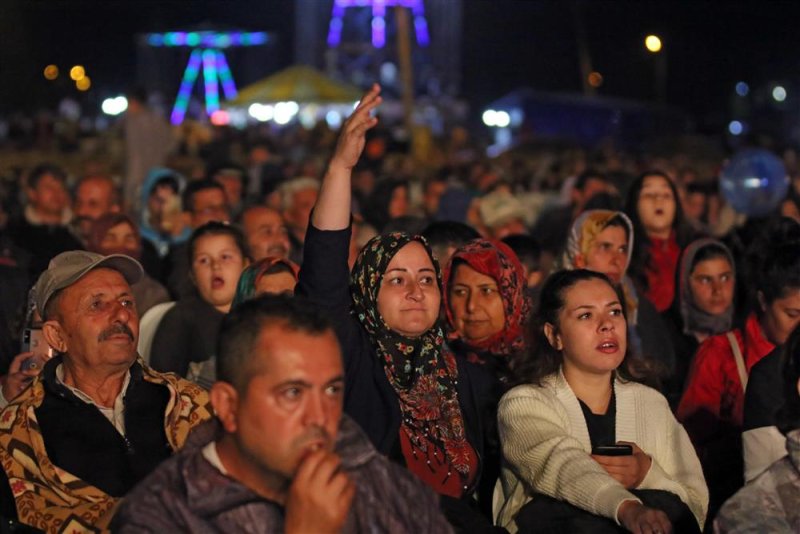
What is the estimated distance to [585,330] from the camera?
18.6 feet

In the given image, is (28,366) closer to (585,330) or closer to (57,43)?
(585,330)

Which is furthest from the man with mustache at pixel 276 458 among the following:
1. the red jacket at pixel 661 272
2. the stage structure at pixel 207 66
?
the stage structure at pixel 207 66

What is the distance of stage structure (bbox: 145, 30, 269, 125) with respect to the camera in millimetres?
58094

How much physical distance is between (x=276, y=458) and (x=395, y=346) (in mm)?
1956

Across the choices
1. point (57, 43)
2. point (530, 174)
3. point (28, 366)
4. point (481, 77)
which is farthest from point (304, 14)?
point (28, 366)

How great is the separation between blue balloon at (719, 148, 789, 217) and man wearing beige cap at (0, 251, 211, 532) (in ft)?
26.7

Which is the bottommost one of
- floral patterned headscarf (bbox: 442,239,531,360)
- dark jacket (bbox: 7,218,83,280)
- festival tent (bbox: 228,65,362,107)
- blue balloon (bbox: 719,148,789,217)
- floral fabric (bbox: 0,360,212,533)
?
floral fabric (bbox: 0,360,212,533)

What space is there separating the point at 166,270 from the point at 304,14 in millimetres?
52864

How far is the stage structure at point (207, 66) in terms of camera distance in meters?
58.1

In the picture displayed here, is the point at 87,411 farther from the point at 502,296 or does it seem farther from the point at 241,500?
the point at 502,296

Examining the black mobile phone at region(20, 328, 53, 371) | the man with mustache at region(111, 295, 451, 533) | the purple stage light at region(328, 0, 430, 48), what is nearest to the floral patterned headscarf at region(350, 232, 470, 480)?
the black mobile phone at region(20, 328, 53, 371)

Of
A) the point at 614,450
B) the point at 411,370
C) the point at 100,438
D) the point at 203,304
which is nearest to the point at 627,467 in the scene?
the point at 614,450

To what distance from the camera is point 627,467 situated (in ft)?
17.6

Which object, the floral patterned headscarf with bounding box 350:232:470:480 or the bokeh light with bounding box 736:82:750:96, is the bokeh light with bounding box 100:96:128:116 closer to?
the bokeh light with bounding box 736:82:750:96
